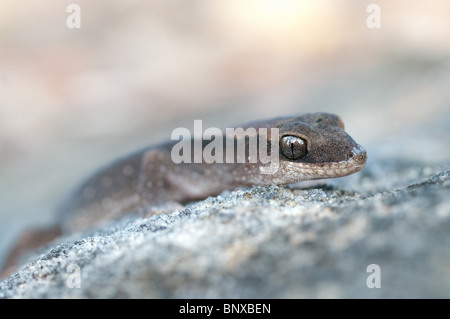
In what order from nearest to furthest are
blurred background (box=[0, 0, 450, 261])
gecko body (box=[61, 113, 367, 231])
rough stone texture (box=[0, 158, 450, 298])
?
rough stone texture (box=[0, 158, 450, 298]) → gecko body (box=[61, 113, 367, 231]) → blurred background (box=[0, 0, 450, 261])

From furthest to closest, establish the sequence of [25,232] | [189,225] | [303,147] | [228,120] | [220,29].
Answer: [220,29] < [228,120] < [25,232] < [303,147] < [189,225]

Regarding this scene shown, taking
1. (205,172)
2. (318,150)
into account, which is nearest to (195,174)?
(205,172)

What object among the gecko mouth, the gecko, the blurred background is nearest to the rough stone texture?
the gecko mouth

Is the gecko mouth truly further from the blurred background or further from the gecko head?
the blurred background

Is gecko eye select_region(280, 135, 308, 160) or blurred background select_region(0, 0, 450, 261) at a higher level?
blurred background select_region(0, 0, 450, 261)

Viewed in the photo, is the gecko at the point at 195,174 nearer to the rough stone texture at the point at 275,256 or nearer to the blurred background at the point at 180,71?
Answer: the rough stone texture at the point at 275,256

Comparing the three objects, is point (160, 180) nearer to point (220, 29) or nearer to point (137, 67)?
point (137, 67)

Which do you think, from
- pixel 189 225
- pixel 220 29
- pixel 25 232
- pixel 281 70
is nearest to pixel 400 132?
pixel 189 225
